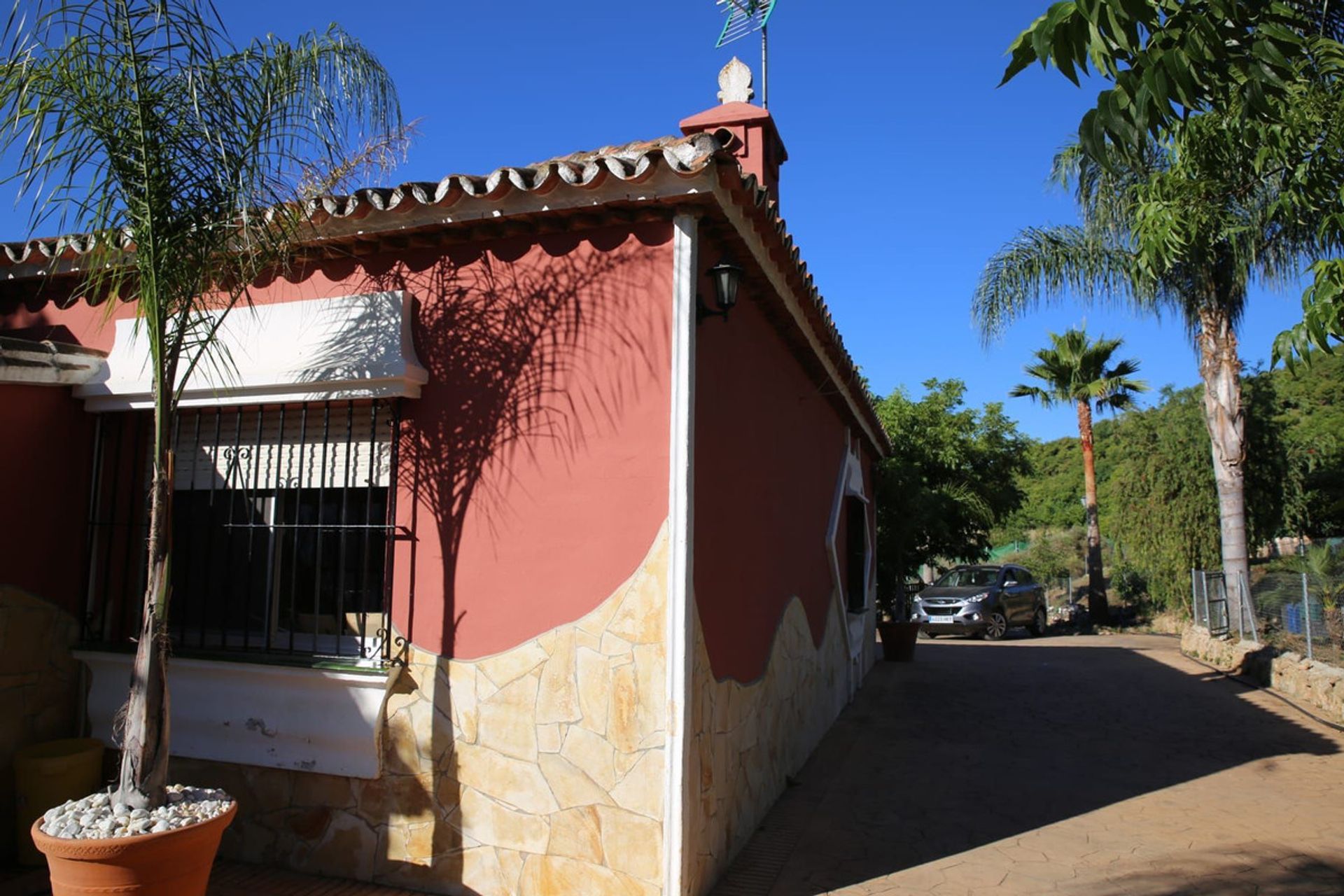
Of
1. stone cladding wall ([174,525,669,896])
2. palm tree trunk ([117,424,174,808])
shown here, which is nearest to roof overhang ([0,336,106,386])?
palm tree trunk ([117,424,174,808])

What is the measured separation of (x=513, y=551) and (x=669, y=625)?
2.96 ft

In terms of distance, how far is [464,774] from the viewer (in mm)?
4383

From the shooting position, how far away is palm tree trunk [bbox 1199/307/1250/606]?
45.2 feet

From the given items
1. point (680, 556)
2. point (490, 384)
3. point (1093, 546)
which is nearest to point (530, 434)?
point (490, 384)

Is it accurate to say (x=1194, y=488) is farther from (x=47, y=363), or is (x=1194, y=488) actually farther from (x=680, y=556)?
(x=47, y=363)

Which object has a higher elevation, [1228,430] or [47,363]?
[1228,430]

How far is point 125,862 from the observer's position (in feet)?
11.0

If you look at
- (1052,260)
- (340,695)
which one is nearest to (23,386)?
(340,695)

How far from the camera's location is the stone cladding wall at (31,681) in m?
4.88

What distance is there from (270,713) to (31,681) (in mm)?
1535

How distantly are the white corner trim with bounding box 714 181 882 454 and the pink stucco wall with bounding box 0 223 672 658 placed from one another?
1.21 ft

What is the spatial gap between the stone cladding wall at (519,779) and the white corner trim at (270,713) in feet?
0.34

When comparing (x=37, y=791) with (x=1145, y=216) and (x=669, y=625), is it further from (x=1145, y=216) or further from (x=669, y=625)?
(x=1145, y=216)

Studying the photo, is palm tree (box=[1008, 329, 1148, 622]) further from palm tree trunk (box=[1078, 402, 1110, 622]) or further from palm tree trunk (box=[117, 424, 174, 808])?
palm tree trunk (box=[117, 424, 174, 808])
